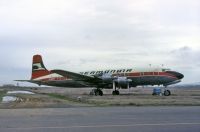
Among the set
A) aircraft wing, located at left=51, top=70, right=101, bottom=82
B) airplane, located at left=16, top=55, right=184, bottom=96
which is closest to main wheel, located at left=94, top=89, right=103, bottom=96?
airplane, located at left=16, top=55, right=184, bottom=96

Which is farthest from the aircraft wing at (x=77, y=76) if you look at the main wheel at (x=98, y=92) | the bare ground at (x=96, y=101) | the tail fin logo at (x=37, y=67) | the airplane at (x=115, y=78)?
the tail fin logo at (x=37, y=67)

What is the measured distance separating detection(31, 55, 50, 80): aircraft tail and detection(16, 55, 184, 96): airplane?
3400mm

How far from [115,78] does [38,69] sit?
17.1 metres

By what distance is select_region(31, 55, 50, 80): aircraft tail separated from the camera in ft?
214

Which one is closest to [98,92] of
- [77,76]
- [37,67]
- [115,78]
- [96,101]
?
[115,78]

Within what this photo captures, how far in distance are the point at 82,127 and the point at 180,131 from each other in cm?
308

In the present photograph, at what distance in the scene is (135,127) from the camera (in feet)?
43.2

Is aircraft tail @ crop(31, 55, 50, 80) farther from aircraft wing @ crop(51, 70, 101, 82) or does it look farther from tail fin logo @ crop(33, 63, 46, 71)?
aircraft wing @ crop(51, 70, 101, 82)

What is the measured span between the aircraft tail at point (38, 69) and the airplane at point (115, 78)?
11.2ft

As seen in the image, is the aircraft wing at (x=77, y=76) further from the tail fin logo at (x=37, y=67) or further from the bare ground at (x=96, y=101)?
the tail fin logo at (x=37, y=67)

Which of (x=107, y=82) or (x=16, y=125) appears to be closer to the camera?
(x=16, y=125)

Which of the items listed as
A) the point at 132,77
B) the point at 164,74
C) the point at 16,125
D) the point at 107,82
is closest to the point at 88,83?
the point at 107,82

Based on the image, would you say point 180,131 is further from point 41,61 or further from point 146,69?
point 41,61

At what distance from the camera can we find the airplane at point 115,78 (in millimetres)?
51219
